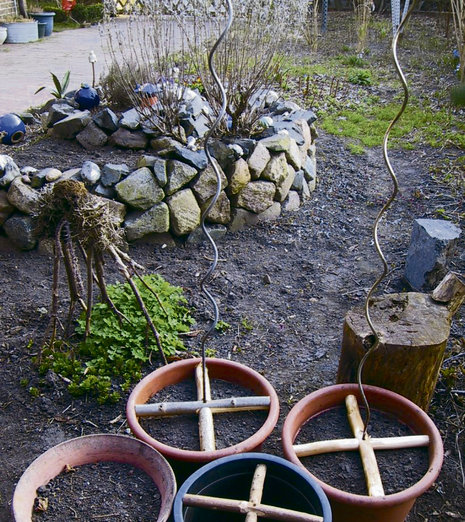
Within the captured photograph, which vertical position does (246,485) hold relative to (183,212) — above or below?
below

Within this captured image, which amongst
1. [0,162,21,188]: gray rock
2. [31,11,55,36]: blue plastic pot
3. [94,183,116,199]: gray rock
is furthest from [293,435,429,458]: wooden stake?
[31,11,55,36]: blue plastic pot

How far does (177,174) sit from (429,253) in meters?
1.77

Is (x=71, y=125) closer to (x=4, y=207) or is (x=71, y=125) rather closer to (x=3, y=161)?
(x=3, y=161)

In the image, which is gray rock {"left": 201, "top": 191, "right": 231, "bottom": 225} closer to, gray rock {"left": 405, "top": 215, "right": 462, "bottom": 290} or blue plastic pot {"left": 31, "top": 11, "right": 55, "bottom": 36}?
gray rock {"left": 405, "top": 215, "right": 462, "bottom": 290}

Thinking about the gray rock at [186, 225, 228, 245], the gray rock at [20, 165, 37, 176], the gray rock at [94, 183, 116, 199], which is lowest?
the gray rock at [186, 225, 228, 245]

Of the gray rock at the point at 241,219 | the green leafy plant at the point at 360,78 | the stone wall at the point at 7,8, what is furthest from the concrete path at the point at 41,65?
the green leafy plant at the point at 360,78

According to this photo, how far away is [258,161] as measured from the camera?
4.40 m

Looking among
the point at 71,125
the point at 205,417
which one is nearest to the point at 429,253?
the point at 205,417

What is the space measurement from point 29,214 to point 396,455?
2.77 metres

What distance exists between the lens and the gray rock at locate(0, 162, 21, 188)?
3830 millimetres

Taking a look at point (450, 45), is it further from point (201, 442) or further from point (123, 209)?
point (201, 442)

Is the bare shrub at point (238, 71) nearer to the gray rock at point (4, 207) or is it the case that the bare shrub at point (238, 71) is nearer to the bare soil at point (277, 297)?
the bare soil at point (277, 297)

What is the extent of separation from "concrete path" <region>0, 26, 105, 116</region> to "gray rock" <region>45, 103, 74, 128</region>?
1.45 metres

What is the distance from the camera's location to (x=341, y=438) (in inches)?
85.7
